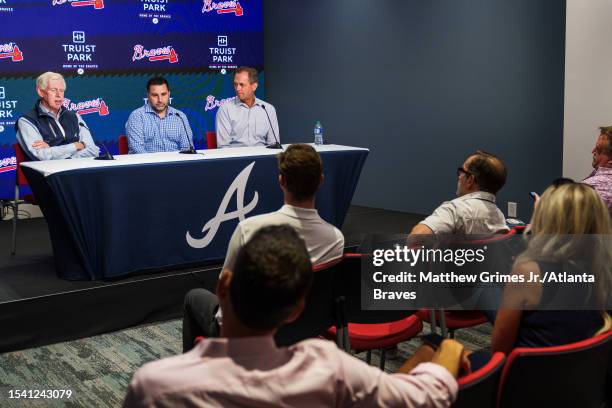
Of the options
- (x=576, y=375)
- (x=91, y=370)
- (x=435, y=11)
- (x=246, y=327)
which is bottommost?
(x=91, y=370)

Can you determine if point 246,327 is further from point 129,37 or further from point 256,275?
point 129,37

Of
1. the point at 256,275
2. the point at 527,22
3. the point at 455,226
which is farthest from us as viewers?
the point at 527,22

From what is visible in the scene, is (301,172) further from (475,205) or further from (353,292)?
(475,205)

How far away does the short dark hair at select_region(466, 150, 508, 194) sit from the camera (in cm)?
A: 322

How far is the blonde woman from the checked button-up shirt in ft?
13.1

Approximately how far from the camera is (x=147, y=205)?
4.64m

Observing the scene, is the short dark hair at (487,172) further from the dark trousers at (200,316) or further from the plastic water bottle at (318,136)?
the plastic water bottle at (318,136)

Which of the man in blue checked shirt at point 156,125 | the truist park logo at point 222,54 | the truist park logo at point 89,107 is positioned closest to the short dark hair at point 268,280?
the man in blue checked shirt at point 156,125

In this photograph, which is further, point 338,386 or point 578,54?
point 578,54

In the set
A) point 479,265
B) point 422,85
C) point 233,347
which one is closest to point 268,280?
point 233,347

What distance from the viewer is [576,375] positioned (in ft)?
5.94

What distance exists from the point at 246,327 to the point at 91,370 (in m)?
2.60

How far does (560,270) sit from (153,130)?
168 inches

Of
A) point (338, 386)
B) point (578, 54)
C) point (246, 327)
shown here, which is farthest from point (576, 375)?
point (578, 54)
